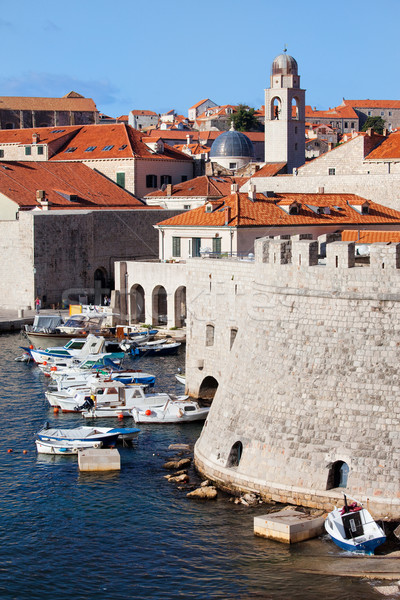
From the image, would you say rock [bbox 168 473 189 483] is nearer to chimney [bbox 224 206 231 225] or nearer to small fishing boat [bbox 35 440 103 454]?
small fishing boat [bbox 35 440 103 454]

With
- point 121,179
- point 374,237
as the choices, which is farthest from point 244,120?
point 374,237

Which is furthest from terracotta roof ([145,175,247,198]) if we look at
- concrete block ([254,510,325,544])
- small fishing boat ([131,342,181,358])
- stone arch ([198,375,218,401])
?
concrete block ([254,510,325,544])

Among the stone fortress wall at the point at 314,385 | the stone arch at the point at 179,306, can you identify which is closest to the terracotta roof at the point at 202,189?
the stone arch at the point at 179,306

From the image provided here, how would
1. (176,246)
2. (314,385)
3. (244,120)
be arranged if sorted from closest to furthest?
(314,385)
(176,246)
(244,120)

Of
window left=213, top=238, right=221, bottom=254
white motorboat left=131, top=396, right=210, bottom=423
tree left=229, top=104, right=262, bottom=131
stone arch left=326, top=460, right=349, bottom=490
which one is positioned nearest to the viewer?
stone arch left=326, top=460, right=349, bottom=490

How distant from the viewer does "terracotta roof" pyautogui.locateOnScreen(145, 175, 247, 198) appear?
6456 centimetres

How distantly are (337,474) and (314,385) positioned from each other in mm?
2006

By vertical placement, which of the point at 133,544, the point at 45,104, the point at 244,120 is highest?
the point at 244,120

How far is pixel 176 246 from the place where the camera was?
51156 millimetres

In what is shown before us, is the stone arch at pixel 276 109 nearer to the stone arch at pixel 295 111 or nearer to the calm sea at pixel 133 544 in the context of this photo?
the stone arch at pixel 295 111

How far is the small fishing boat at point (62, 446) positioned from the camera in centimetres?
2869

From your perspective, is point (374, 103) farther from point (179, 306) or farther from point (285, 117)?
point (179, 306)

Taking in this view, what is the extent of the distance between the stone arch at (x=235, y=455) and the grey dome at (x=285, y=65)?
65476mm

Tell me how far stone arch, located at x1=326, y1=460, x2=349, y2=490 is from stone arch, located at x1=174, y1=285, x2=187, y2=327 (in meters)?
27.9
